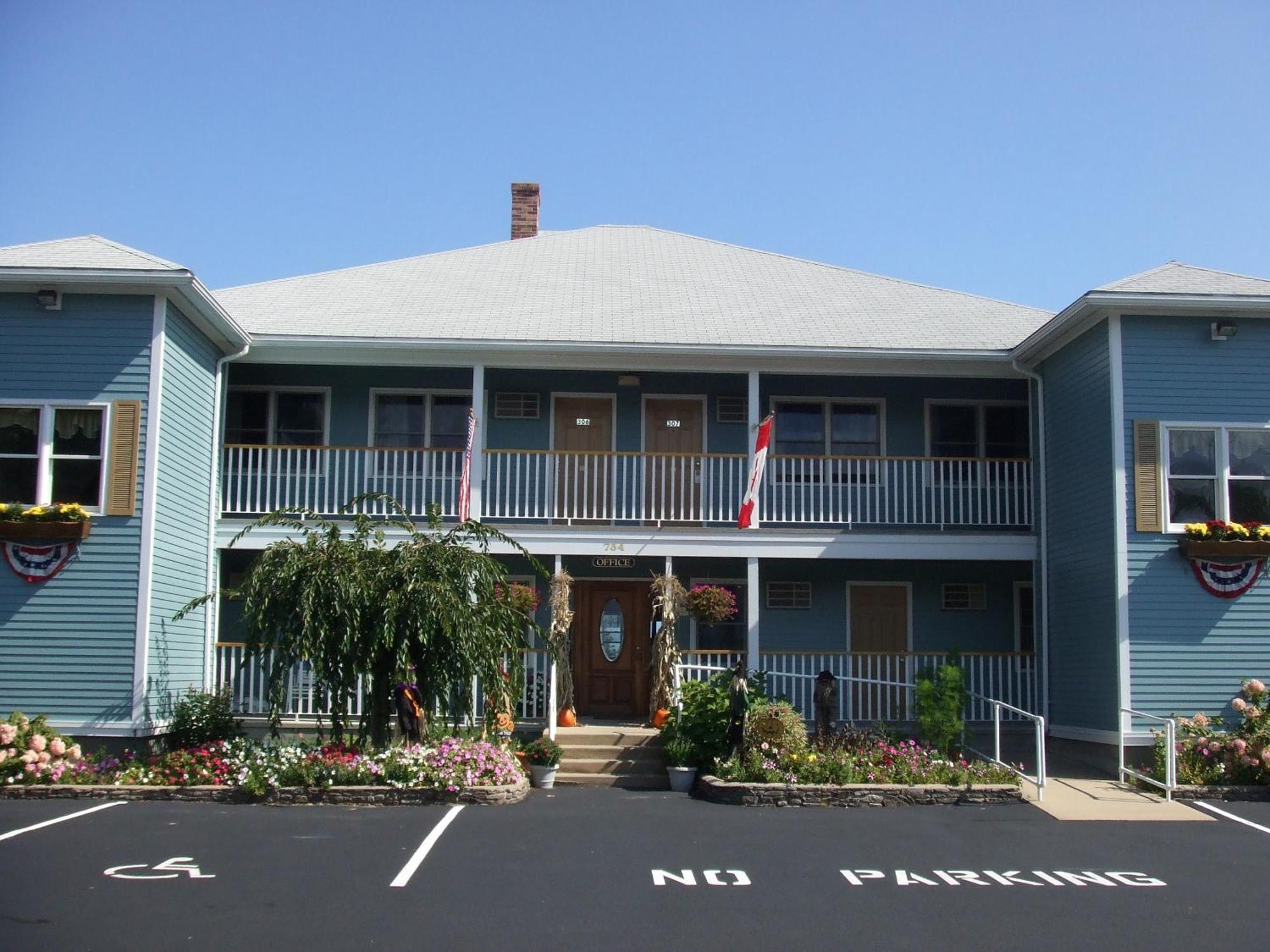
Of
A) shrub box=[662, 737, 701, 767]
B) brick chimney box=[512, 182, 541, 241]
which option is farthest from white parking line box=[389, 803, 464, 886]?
brick chimney box=[512, 182, 541, 241]

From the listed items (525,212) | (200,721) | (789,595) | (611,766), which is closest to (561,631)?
(611,766)

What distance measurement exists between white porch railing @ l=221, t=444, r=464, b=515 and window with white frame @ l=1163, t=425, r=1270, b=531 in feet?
28.7

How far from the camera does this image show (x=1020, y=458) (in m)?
17.3

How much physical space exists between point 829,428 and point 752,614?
3.49 meters

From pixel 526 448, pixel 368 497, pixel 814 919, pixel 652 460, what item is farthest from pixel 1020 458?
pixel 814 919

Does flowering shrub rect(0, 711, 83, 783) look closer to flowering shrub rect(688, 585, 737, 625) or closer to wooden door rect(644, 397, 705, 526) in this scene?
flowering shrub rect(688, 585, 737, 625)

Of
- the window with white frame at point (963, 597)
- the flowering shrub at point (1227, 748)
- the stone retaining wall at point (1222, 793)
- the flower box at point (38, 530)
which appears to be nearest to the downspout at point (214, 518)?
the flower box at point (38, 530)

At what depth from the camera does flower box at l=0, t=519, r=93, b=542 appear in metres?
13.7

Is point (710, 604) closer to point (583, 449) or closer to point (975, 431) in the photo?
point (583, 449)

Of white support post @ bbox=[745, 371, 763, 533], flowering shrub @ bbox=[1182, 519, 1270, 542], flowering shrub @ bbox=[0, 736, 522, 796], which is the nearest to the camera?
flowering shrub @ bbox=[0, 736, 522, 796]

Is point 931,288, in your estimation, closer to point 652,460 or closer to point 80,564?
point 652,460

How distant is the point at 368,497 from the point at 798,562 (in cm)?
688

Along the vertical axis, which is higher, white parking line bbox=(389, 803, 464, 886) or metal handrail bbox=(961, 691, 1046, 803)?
metal handrail bbox=(961, 691, 1046, 803)

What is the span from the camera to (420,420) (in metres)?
18.2
